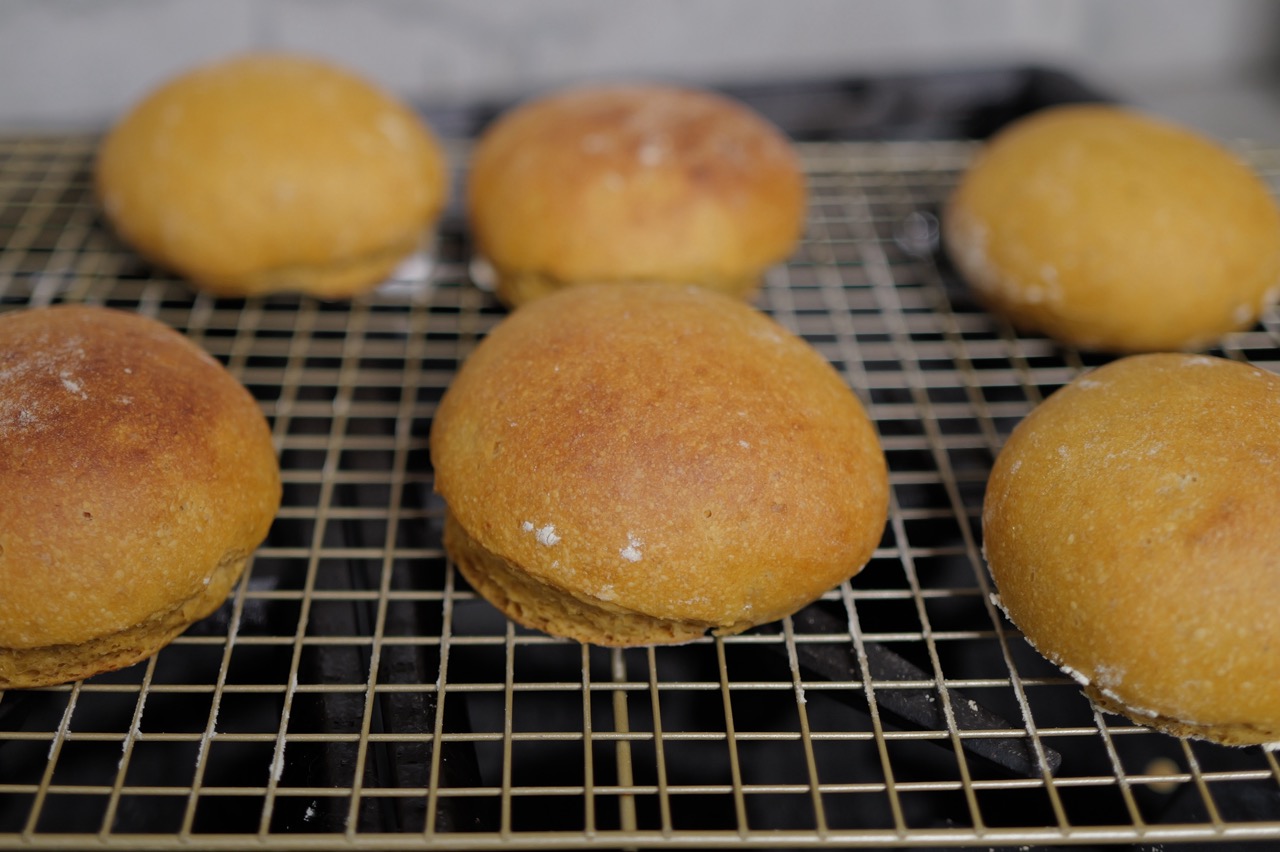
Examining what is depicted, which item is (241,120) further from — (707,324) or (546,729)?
(546,729)

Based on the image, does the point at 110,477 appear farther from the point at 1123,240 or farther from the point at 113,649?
the point at 1123,240

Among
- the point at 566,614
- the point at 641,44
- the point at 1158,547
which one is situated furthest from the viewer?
the point at 641,44

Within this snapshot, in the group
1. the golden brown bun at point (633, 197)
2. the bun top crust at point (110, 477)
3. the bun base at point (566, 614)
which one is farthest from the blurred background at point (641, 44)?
the bun base at point (566, 614)

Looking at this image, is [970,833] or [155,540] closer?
[970,833]

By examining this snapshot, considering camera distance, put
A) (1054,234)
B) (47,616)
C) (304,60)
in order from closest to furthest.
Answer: (47,616) < (1054,234) < (304,60)

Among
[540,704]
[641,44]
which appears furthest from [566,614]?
[641,44]

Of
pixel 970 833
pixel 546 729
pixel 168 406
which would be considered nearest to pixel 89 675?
pixel 168 406

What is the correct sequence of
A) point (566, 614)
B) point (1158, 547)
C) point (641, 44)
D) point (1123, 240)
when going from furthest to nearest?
1. point (641, 44)
2. point (1123, 240)
3. point (566, 614)
4. point (1158, 547)
